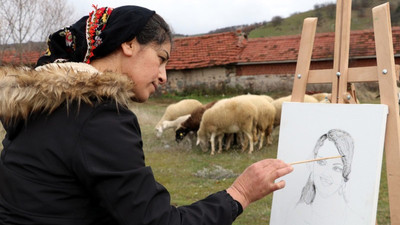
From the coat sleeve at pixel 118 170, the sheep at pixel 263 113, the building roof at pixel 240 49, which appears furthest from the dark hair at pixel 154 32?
the building roof at pixel 240 49

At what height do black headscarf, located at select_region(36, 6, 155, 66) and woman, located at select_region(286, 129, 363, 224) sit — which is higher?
black headscarf, located at select_region(36, 6, 155, 66)

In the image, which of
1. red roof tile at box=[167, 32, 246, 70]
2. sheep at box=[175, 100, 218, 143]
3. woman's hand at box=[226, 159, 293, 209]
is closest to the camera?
woman's hand at box=[226, 159, 293, 209]

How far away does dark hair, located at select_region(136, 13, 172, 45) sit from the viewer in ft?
4.95

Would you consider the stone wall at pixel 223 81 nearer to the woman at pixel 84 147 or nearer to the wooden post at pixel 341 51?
the wooden post at pixel 341 51

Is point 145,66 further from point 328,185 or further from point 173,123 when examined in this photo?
point 173,123

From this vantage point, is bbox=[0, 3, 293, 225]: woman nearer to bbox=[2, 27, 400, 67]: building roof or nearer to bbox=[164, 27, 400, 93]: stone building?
bbox=[164, 27, 400, 93]: stone building

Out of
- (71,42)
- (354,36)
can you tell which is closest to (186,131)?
(71,42)

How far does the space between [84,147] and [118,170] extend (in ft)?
0.40

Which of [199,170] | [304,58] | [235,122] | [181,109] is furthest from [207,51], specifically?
[304,58]

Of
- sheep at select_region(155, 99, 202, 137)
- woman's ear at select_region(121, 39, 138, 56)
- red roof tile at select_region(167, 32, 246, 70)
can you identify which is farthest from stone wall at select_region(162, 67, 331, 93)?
woman's ear at select_region(121, 39, 138, 56)

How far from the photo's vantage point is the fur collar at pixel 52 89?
4.39 feet

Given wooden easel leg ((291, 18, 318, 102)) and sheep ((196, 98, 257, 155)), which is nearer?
wooden easel leg ((291, 18, 318, 102))

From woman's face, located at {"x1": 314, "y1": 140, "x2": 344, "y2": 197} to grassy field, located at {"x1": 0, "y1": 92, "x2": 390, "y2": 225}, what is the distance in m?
2.40

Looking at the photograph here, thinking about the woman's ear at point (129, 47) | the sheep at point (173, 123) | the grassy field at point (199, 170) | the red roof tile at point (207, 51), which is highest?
the red roof tile at point (207, 51)
